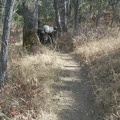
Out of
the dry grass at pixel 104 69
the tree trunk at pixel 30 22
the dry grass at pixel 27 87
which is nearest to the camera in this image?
the dry grass at pixel 27 87

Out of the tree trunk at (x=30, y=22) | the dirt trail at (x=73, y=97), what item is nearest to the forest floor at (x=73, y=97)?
the dirt trail at (x=73, y=97)

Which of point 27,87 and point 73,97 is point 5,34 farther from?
point 73,97

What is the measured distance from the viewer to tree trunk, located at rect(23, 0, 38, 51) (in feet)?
27.1

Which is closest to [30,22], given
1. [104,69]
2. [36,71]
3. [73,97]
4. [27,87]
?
[36,71]

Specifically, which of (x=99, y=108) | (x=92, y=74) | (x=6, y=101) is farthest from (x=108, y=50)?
(x=6, y=101)

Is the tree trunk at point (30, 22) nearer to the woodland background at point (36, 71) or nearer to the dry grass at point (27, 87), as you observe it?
the woodland background at point (36, 71)

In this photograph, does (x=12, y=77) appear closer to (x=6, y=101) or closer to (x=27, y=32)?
(x=6, y=101)

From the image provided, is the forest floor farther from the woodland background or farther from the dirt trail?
the woodland background

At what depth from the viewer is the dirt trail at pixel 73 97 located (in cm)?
505

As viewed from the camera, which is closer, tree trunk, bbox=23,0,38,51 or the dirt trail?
the dirt trail

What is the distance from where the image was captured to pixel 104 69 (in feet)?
21.8

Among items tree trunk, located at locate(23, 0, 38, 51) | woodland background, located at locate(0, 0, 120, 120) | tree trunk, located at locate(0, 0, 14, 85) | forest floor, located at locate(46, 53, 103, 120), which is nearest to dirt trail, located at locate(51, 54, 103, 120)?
forest floor, located at locate(46, 53, 103, 120)

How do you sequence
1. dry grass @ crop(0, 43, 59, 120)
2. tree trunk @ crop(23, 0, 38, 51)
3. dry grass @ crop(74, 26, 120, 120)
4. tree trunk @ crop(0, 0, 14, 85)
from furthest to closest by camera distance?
tree trunk @ crop(23, 0, 38, 51), tree trunk @ crop(0, 0, 14, 85), dry grass @ crop(74, 26, 120, 120), dry grass @ crop(0, 43, 59, 120)

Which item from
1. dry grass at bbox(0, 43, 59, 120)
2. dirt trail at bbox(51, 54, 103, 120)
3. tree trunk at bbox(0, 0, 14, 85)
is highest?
tree trunk at bbox(0, 0, 14, 85)
